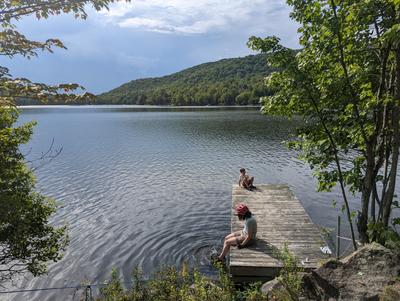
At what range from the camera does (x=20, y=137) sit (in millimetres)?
7914

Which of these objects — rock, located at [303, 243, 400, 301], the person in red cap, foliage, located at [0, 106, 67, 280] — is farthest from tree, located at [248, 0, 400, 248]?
foliage, located at [0, 106, 67, 280]

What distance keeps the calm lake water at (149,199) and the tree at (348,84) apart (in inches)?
239

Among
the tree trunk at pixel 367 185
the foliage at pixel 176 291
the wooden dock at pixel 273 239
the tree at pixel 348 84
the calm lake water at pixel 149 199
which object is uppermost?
the tree at pixel 348 84

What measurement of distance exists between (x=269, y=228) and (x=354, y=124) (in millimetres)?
5297

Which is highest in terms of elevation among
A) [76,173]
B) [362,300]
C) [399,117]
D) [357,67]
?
[357,67]

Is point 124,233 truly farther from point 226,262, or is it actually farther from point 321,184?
point 321,184

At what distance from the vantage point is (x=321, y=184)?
7.84 m

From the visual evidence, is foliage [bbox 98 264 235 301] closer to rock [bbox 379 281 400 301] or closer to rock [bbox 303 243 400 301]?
rock [bbox 303 243 400 301]

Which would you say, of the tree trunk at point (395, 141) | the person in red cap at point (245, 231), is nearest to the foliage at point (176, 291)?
the person in red cap at point (245, 231)

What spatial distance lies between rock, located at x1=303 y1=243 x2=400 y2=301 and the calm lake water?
5930 millimetres

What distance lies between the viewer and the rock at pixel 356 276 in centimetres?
467

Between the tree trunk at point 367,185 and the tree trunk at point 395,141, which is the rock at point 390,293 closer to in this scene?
the tree trunk at point 395,141

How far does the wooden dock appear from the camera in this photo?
826 centimetres

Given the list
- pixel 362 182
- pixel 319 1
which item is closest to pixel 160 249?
pixel 362 182
